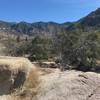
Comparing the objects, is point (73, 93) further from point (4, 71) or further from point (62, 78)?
point (4, 71)

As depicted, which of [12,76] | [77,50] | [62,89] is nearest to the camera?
[62,89]

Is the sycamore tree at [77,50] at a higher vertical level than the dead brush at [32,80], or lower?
lower

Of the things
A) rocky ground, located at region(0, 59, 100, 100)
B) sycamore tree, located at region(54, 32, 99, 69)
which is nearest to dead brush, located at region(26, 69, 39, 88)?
rocky ground, located at region(0, 59, 100, 100)

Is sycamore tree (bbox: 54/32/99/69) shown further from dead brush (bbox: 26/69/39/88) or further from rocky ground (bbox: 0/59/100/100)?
rocky ground (bbox: 0/59/100/100)

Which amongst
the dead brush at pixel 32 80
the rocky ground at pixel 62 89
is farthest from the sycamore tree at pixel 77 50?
the rocky ground at pixel 62 89

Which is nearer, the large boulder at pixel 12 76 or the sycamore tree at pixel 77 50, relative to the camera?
the large boulder at pixel 12 76

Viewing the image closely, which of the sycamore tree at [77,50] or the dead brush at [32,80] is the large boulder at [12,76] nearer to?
the dead brush at [32,80]

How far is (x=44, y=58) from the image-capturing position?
7231cm

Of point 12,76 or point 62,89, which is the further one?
point 12,76

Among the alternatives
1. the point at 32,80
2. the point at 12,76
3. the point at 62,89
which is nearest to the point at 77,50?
the point at 32,80

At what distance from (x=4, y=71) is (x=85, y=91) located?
200cm

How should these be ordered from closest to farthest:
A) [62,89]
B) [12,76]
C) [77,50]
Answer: [62,89]
[12,76]
[77,50]

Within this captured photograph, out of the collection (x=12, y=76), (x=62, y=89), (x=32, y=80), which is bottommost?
(x=62, y=89)

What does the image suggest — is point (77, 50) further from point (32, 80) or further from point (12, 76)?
point (12, 76)
